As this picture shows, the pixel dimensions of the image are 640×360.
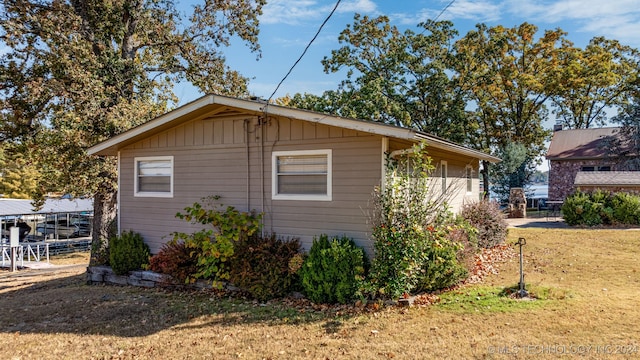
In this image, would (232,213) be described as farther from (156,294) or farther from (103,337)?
(103,337)

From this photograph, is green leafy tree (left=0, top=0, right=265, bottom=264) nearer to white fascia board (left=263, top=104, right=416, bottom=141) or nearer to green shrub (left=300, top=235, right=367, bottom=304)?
white fascia board (left=263, top=104, right=416, bottom=141)

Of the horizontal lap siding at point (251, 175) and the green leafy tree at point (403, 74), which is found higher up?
the green leafy tree at point (403, 74)

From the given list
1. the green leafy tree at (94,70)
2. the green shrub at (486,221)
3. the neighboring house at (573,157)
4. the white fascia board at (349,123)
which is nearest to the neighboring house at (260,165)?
the white fascia board at (349,123)

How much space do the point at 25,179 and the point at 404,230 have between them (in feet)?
110

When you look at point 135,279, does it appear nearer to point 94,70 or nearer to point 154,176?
point 154,176

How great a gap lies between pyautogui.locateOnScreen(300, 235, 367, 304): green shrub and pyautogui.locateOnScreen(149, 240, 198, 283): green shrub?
8.27ft

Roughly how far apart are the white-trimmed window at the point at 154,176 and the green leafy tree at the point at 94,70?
2972mm

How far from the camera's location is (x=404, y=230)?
611 centimetres

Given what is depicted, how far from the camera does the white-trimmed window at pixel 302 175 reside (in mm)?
7141

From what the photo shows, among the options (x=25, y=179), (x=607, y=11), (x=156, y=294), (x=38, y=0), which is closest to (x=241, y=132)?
(x=156, y=294)

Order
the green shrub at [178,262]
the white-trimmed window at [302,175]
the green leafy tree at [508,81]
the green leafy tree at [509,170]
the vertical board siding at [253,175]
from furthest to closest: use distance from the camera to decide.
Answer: the green leafy tree at [509,170]
the green leafy tree at [508,81]
the green shrub at [178,262]
the white-trimmed window at [302,175]
the vertical board siding at [253,175]

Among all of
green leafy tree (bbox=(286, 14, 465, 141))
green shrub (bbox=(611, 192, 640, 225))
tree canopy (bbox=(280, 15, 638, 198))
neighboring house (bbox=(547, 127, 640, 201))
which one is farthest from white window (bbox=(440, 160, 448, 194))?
neighboring house (bbox=(547, 127, 640, 201))

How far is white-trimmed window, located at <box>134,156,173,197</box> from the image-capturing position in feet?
29.2

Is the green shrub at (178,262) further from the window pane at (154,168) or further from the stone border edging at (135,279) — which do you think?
the window pane at (154,168)
